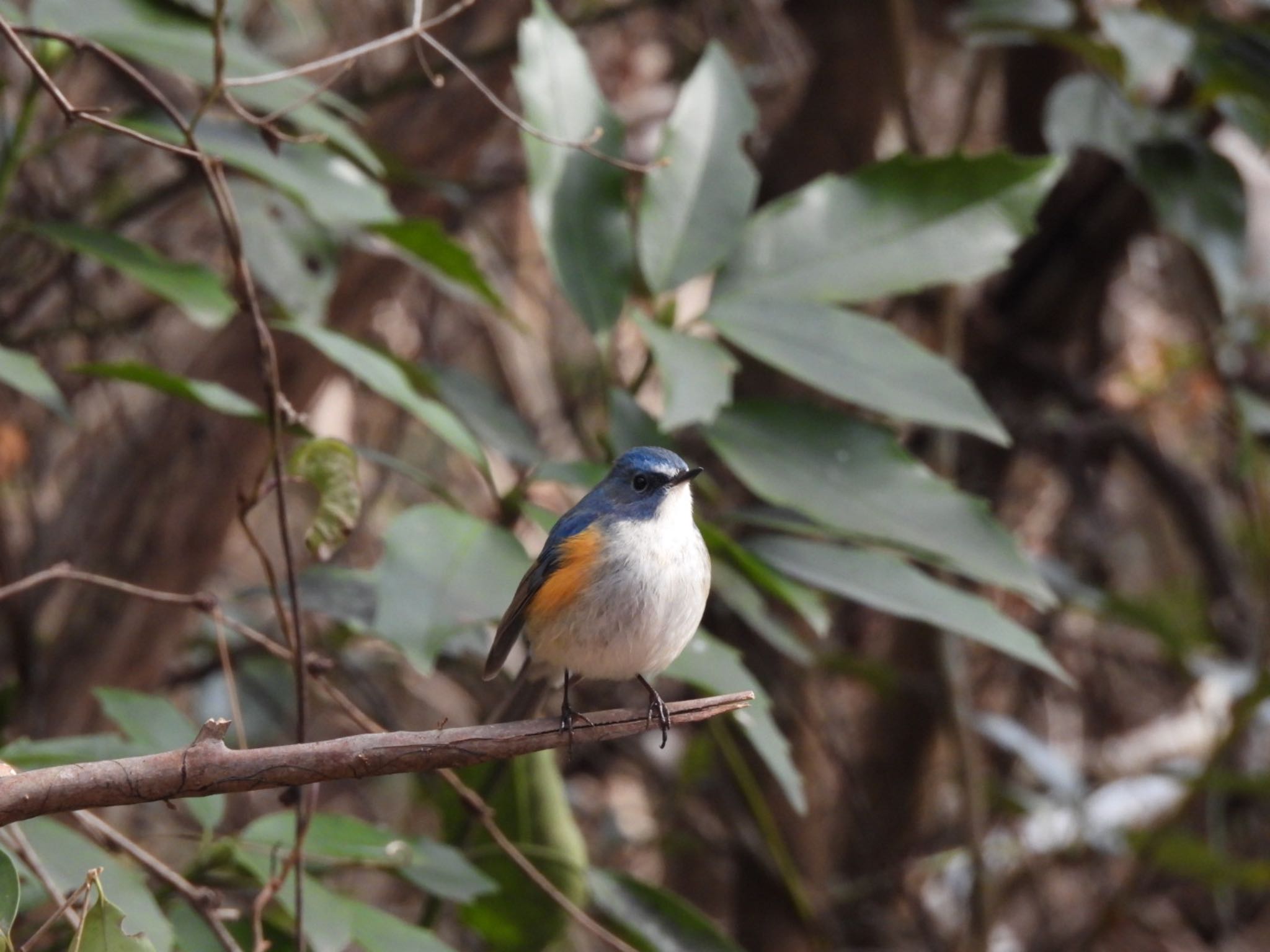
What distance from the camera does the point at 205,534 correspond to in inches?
146

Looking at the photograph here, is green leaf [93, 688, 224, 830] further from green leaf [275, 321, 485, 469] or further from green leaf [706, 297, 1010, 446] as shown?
green leaf [706, 297, 1010, 446]

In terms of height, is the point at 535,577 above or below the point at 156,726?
above

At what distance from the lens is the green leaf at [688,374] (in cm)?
228

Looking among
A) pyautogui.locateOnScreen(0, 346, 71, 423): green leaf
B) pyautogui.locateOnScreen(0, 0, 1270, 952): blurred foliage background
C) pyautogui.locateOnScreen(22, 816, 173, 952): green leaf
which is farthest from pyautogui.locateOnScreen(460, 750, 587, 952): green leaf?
pyautogui.locateOnScreen(0, 346, 71, 423): green leaf

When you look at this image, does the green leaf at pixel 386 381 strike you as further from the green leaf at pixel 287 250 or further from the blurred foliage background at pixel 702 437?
the green leaf at pixel 287 250

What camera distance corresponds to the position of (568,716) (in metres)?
2.02

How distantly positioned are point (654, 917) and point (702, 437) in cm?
102

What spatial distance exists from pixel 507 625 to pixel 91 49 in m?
1.22

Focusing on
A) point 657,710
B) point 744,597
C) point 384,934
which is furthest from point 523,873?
point 657,710

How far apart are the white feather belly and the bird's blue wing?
48 millimetres

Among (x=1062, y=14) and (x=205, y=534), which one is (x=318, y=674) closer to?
(x=205, y=534)

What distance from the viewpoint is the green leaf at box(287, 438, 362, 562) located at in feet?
6.82

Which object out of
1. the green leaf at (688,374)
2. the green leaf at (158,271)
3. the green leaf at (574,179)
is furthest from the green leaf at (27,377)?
the green leaf at (688,374)

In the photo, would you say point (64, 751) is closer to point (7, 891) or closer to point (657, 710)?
point (7, 891)
